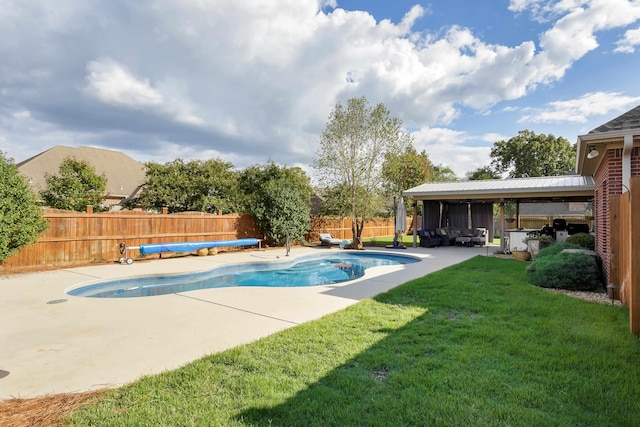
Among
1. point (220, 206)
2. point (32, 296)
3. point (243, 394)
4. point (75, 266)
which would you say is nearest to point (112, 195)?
point (220, 206)

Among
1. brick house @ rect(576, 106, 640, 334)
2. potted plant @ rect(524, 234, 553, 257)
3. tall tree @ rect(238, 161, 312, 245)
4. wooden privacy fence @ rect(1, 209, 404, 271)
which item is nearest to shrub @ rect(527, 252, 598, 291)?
brick house @ rect(576, 106, 640, 334)

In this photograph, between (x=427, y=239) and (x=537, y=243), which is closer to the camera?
(x=537, y=243)

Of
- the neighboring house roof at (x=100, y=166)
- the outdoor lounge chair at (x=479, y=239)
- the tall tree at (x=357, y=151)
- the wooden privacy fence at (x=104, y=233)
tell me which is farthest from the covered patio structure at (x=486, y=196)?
the neighboring house roof at (x=100, y=166)

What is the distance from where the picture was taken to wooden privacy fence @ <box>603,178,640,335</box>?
3557mm

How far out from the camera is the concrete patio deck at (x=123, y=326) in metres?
2.93

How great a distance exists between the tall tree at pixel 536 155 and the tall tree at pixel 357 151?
904 inches

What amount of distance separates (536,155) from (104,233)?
35.6 metres

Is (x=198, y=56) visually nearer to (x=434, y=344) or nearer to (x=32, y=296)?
(x=32, y=296)

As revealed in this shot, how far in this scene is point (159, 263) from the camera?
995 cm

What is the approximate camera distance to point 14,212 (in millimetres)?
7941

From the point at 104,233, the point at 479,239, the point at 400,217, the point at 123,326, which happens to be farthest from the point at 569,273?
the point at 104,233

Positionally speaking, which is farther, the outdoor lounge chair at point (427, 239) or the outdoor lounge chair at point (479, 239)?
the outdoor lounge chair at point (479, 239)

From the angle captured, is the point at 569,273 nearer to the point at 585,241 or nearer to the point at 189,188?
the point at 585,241

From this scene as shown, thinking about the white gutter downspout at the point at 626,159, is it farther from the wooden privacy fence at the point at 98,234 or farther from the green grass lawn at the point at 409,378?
the wooden privacy fence at the point at 98,234
